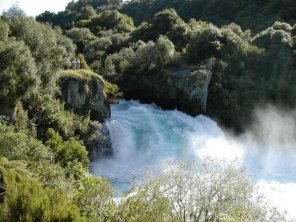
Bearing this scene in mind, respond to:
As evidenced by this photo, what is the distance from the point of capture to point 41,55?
33344 millimetres

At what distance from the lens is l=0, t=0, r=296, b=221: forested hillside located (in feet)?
58.8

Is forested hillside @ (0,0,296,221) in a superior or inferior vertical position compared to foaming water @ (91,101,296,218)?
superior

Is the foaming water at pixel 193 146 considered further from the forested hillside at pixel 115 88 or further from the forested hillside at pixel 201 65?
the forested hillside at pixel 201 65

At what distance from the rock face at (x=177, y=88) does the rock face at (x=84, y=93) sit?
11669 millimetres

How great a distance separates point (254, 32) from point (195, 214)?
5969 cm

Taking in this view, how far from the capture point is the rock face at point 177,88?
164 feet

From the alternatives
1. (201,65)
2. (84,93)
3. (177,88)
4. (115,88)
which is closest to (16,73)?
(84,93)

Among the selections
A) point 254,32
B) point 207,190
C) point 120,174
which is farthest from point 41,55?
point 254,32

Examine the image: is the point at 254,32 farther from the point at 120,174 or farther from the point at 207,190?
the point at 207,190

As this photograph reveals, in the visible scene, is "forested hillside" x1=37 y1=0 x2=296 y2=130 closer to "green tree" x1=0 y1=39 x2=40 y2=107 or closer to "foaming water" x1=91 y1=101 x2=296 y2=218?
"foaming water" x1=91 y1=101 x2=296 y2=218

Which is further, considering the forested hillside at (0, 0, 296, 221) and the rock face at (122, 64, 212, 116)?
the rock face at (122, 64, 212, 116)

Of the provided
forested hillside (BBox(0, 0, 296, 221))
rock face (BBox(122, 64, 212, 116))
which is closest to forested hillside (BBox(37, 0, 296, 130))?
rock face (BBox(122, 64, 212, 116))

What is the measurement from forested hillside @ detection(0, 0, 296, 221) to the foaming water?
64.9 inches

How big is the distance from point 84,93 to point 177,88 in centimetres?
1529
